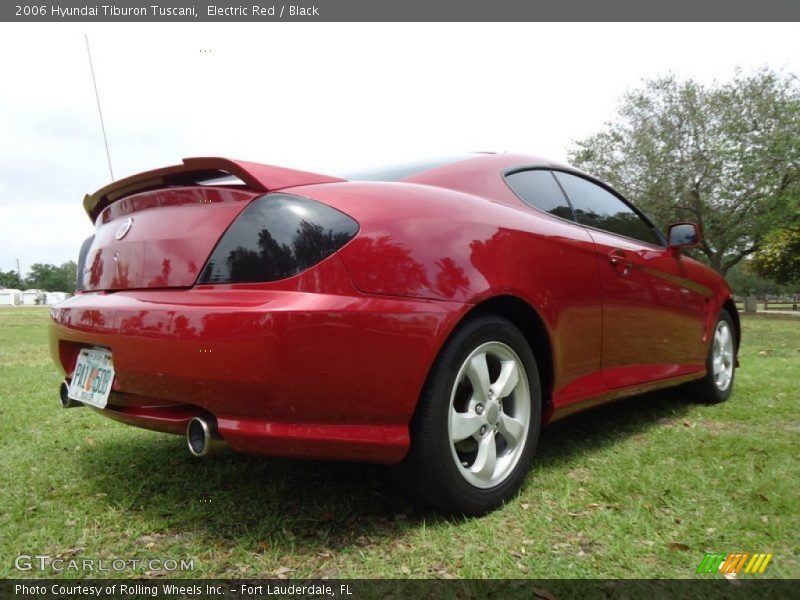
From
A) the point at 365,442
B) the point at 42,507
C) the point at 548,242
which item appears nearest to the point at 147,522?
the point at 42,507

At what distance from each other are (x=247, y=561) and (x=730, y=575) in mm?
1470

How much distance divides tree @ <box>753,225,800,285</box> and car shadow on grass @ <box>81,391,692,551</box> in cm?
2502

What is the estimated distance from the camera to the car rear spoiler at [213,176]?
2029 millimetres

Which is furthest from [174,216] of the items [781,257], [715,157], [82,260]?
[781,257]

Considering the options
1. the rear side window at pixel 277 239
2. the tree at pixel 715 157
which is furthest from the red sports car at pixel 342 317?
the tree at pixel 715 157

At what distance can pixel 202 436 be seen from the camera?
1.92 meters

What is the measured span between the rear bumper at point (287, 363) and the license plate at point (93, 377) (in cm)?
16

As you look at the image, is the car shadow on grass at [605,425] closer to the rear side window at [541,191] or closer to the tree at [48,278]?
the rear side window at [541,191]

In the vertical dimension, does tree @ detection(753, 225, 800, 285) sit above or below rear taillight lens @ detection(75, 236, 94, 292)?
below

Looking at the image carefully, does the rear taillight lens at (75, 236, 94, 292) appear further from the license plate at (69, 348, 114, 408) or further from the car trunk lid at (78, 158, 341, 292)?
the license plate at (69, 348, 114, 408)

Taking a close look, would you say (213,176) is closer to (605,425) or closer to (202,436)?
(202,436)

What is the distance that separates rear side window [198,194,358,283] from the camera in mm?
1920

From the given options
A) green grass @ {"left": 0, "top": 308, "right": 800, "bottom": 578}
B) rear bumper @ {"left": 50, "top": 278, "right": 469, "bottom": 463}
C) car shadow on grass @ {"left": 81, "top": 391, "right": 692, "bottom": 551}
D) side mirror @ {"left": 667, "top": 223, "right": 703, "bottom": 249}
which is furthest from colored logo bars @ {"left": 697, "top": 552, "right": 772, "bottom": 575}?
side mirror @ {"left": 667, "top": 223, "right": 703, "bottom": 249}

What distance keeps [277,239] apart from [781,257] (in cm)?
3442
